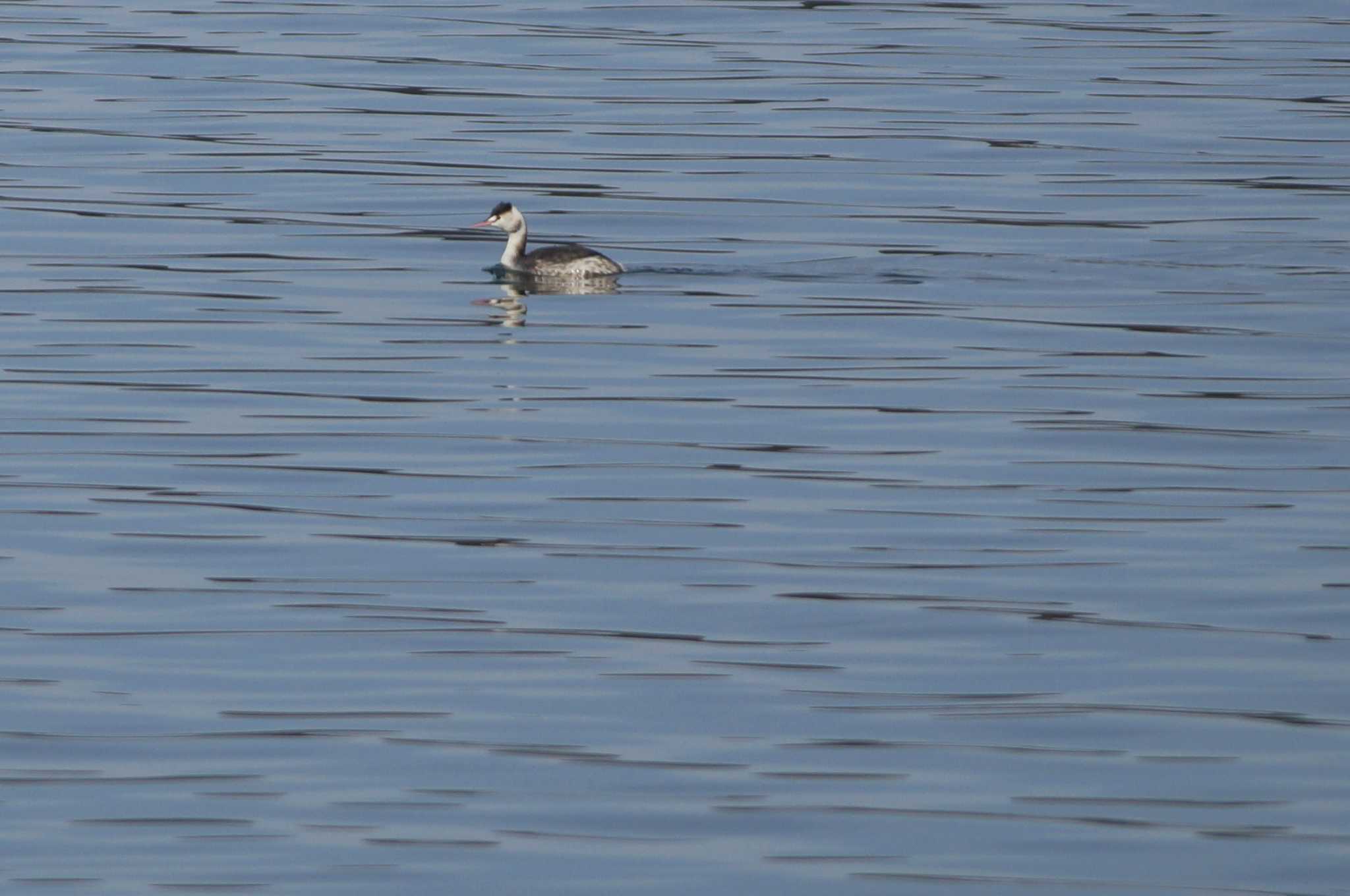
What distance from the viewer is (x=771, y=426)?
47.5 ft

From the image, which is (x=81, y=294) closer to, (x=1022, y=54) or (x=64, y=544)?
(x=64, y=544)

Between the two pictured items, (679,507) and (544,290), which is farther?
(544,290)

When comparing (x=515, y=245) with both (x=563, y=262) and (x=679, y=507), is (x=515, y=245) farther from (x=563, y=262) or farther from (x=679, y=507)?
(x=679, y=507)

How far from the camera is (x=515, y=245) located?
2066 cm

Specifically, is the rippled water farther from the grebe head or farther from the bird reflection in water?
the grebe head

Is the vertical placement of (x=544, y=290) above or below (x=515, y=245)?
below

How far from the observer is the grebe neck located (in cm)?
2056

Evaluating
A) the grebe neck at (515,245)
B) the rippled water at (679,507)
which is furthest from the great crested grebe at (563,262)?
the rippled water at (679,507)

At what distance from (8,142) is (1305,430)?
1598 cm

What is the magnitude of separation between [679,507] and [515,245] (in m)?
8.37

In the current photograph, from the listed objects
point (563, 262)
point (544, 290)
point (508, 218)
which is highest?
point (508, 218)

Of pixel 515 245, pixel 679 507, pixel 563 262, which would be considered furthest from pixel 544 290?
pixel 679 507

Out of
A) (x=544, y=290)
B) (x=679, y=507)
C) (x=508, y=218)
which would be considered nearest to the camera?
(x=679, y=507)

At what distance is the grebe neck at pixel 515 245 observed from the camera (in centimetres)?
2056
